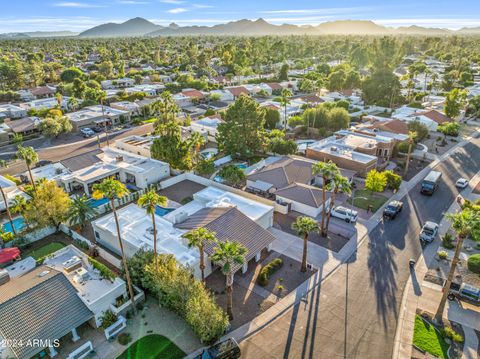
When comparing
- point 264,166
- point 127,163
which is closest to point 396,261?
point 264,166

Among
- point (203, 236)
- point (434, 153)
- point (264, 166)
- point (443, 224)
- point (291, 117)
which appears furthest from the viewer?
point (291, 117)

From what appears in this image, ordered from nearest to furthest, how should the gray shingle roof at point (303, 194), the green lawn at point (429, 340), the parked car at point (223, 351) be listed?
1. the parked car at point (223, 351)
2. the green lawn at point (429, 340)
3. the gray shingle roof at point (303, 194)

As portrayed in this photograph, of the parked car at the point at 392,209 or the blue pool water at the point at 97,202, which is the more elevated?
the parked car at the point at 392,209

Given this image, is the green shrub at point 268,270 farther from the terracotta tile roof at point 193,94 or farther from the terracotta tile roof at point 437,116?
the terracotta tile roof at point 193,94

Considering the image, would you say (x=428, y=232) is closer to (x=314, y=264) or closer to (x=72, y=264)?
(x=314, y=264)

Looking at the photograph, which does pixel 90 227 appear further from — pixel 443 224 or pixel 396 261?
pixel 443 224

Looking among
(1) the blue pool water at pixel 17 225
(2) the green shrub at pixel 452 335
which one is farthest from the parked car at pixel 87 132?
(2) the green shrub at pixel 452 335
